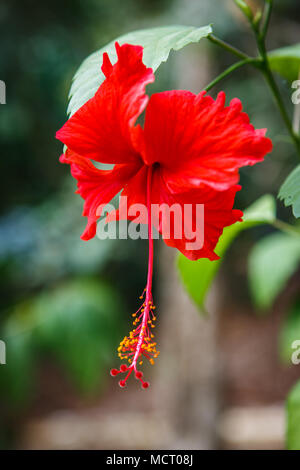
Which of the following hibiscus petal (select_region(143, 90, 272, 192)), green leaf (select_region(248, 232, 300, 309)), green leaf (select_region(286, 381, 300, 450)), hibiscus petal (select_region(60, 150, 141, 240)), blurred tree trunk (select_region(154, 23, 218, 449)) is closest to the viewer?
hibiscus petal (select_region(143, 90, 272, 192))

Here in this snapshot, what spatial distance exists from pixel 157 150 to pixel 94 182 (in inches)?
3.7

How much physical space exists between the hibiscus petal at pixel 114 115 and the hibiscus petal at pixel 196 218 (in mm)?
60

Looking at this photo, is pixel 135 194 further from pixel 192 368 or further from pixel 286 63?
pixel 192 368

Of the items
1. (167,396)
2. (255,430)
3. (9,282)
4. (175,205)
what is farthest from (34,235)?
(175,205)

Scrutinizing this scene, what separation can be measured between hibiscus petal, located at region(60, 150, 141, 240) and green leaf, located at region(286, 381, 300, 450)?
17.5 inches

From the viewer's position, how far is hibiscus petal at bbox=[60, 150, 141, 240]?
0.57m

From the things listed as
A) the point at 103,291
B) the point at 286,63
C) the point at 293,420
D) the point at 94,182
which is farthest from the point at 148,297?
the point at 103,291

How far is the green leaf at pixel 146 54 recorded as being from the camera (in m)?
0.56

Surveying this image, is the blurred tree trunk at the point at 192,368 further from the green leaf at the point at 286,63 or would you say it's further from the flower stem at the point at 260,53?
the flower stem at the point at 260,53

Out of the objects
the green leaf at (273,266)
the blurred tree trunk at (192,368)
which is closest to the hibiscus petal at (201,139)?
the green leaf at (273,266)

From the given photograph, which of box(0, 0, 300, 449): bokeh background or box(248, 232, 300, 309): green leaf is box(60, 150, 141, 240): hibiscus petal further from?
box(0, 0, 300, 449): bokeh background

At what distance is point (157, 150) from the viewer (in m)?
0.53

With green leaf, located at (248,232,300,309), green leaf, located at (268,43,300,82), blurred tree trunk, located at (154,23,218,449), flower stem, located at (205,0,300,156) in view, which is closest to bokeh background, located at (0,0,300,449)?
blurred tree trunk, located at (154,23,218,449)
